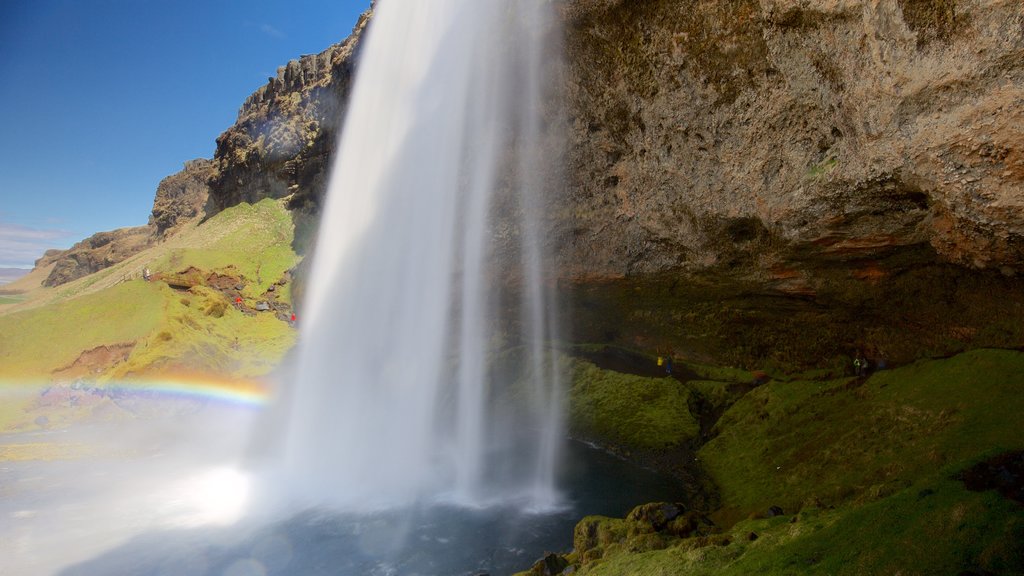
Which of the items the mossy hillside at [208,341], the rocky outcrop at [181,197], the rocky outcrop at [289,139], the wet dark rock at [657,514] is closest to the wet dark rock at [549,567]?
the wet dark rock at [657,514]

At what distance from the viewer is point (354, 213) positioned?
3438 cm

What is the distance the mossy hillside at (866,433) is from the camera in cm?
1459

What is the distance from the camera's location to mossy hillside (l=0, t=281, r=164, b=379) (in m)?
38.0

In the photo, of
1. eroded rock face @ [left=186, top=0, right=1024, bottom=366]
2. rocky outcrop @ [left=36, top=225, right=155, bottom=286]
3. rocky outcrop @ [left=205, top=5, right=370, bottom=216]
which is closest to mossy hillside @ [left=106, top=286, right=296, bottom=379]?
rocky outcrop @ [left=205, top=5, right=370, bottom=216]

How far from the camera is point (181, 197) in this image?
10744 centimetres

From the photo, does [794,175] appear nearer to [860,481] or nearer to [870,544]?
[860,481]

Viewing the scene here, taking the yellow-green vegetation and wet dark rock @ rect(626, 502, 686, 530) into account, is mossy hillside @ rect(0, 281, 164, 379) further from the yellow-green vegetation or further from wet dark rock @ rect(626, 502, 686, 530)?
wet dark rock @ rect(626, 502, 686, 530)

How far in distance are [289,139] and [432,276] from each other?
2059 inches

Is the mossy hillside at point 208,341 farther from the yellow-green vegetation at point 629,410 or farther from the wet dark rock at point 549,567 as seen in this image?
the wet dark rock at point 549,567

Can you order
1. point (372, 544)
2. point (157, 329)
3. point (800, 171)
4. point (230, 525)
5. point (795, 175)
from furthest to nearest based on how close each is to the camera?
point (157, 329), point (230, 525), point (795, 175), point (800, 171), point (372, 544)

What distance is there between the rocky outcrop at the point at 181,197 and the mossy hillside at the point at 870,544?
11256 centimetres

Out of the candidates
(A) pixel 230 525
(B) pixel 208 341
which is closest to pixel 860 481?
(A) pixel 230 525

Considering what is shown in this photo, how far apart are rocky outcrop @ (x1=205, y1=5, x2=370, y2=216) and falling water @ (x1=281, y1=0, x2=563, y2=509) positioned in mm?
33813

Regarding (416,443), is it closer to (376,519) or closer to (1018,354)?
(376,519)
